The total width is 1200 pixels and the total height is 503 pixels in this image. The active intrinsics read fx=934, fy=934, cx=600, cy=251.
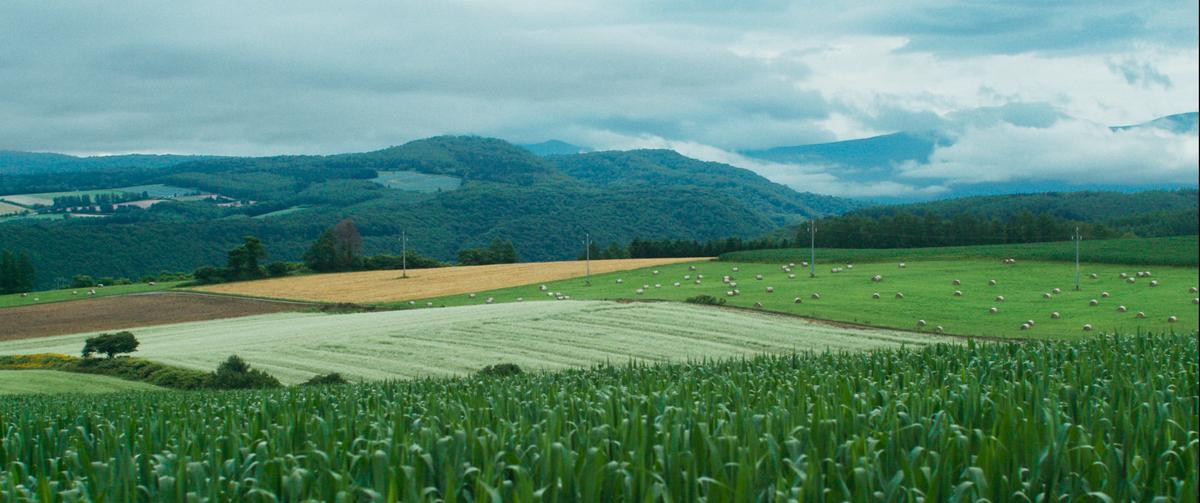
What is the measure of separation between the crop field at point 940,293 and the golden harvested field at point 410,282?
173 inches

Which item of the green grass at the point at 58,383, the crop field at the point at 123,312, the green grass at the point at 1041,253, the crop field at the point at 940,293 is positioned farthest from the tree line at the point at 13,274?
the green grass at the point at 1041,253

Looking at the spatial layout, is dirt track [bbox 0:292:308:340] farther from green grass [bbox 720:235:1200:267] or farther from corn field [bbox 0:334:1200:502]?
corn field [bbox 0:334:1200:502]

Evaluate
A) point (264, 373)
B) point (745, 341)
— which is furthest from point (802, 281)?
point (264, 373)

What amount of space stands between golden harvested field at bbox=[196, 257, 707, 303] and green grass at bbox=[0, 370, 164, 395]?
34814 mm

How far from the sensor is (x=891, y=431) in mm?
7254

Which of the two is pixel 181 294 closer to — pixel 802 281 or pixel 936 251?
pixel 802 281

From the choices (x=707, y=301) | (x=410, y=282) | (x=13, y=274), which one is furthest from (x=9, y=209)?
(x=707, y=301)

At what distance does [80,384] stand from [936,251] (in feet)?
238

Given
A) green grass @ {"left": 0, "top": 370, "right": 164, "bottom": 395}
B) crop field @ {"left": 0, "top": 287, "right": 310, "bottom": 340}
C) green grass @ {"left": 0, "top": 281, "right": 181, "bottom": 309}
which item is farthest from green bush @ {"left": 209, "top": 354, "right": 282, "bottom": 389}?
green grass @ {"left": 0, "top": 281, "right": 181, "bottom": 309}

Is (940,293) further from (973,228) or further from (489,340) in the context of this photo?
(973,228)

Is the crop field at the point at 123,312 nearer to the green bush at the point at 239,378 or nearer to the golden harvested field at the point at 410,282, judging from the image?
the golden harvested field at the point at 410,282

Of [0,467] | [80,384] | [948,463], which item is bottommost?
[80,384]

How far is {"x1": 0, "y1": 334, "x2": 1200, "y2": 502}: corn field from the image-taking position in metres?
6.02

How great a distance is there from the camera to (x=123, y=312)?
67250 mm
